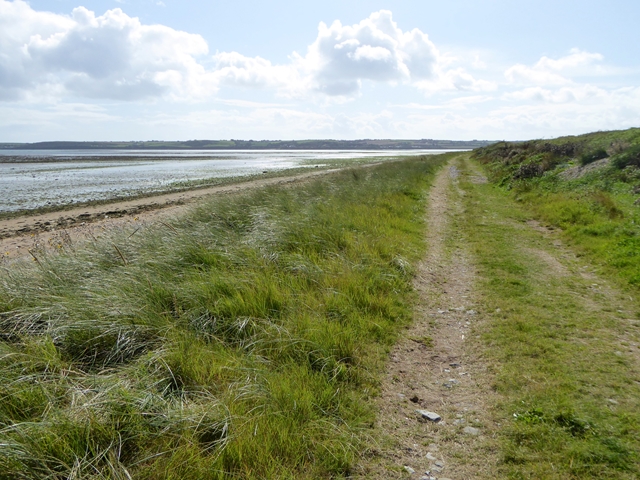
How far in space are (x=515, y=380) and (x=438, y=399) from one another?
850 millimetres

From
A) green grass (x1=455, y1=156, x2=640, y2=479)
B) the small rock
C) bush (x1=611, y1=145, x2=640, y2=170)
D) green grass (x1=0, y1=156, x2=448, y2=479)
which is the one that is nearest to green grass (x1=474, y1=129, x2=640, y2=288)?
bush (x1=611, y1=145, x2=640, y2=170)

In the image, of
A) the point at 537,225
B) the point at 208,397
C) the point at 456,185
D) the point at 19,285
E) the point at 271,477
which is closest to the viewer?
the point at 271,477

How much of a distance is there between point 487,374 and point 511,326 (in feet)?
4.32

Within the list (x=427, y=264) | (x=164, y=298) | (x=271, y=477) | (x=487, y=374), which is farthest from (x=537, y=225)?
(x=271, y=477)

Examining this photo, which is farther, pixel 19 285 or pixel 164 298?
pixel 19 285

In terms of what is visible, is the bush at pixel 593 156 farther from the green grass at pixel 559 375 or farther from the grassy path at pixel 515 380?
the green grass at pixel 559 375

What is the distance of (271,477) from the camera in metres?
2.79

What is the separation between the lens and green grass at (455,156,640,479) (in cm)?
312

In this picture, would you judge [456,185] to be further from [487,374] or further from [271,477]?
[271,477]

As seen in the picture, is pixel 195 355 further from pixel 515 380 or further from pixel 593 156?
pixel 593 156

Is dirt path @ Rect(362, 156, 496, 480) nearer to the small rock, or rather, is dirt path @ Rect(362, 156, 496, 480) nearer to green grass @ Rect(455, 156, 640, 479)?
the small rock

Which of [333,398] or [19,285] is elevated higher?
[19,285]

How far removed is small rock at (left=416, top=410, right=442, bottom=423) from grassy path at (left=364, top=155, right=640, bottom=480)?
55 millimetres

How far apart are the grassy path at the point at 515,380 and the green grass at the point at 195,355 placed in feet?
1.29
